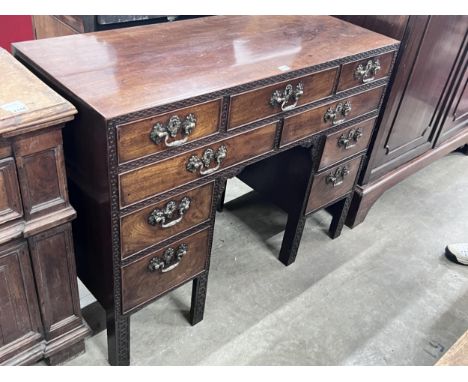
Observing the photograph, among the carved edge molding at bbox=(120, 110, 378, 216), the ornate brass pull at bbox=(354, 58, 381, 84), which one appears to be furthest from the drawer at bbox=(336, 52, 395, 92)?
the carved edge molding at bbox=(120, 110, 378, 216)

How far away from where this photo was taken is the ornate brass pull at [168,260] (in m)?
1.22

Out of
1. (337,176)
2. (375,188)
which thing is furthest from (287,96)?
(375,188)

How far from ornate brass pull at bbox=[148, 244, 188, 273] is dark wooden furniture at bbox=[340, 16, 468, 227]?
36.6 inches

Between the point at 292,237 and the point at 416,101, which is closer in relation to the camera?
the point at 292,237

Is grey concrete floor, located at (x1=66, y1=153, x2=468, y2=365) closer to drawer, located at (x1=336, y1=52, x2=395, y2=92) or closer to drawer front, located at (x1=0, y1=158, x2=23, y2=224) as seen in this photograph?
drawer front, located at (x1=0, y1=158, x2=23, y2=224)

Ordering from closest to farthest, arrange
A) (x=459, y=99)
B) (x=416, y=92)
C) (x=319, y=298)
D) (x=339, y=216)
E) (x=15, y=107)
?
(x=15, y=107), (x=319, y=298), (x=416, y=92), (x=339, y=216), (x=459, y=99)

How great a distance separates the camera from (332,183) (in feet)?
5.48

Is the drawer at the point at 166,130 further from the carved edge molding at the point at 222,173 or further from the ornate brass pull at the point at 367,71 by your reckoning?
the ornate brass pull at the point at 367,71

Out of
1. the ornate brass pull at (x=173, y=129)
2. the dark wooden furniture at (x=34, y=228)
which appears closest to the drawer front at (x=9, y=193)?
the dark wooden furniture at (x=34, y=228)

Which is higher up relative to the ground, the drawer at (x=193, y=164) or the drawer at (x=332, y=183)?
the drawer at (x=193, y=164)

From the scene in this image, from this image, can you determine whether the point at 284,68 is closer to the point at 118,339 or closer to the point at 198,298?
the point at 198,298

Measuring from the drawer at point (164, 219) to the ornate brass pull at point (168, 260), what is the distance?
0.06 meters

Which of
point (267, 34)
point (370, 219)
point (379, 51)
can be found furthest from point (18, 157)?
point (370, 219)

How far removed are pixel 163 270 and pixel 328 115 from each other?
666mm
